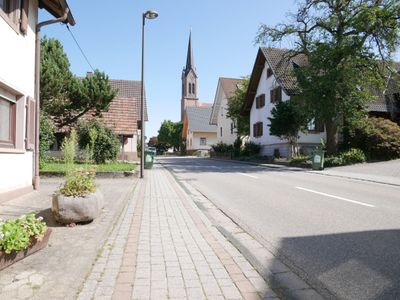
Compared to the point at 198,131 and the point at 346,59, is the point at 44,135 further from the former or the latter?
the point at 198,131

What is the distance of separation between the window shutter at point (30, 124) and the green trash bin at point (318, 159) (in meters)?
17.9

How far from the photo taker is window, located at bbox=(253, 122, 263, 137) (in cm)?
4306

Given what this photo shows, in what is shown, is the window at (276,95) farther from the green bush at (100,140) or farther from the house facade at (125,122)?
the green bush at (100,140)

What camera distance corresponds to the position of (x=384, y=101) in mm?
37156

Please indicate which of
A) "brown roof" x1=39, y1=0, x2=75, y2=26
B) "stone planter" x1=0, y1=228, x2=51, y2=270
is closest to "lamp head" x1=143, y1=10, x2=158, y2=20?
"brown roof" x1=39, y1=0, x2=75, y2=26

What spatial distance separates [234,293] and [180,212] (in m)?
5.00

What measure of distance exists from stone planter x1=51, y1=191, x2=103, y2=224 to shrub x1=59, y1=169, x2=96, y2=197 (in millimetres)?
128

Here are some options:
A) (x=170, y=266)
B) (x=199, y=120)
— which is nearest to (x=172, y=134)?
(x=199, y=120)

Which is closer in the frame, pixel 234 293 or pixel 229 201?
pixel 234 293

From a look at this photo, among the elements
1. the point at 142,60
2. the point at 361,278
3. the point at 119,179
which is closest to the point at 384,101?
the point at 142,60

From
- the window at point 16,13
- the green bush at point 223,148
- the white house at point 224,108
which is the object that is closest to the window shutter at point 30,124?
the window at point 16,13

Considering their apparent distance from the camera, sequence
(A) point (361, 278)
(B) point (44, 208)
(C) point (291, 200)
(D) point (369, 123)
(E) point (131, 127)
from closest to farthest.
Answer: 1. (A) point (361, 278)
2. (B) point (44, 208)
3. (C) point (291, 200)
4. (D) point (369, 123)
5. (E) point (131, 127)

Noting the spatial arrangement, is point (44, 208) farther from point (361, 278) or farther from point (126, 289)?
point (361, 278)

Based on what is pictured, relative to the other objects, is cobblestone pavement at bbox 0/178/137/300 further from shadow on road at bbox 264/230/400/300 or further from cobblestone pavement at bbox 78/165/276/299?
shadow on road at bbox 264/230/400/300
